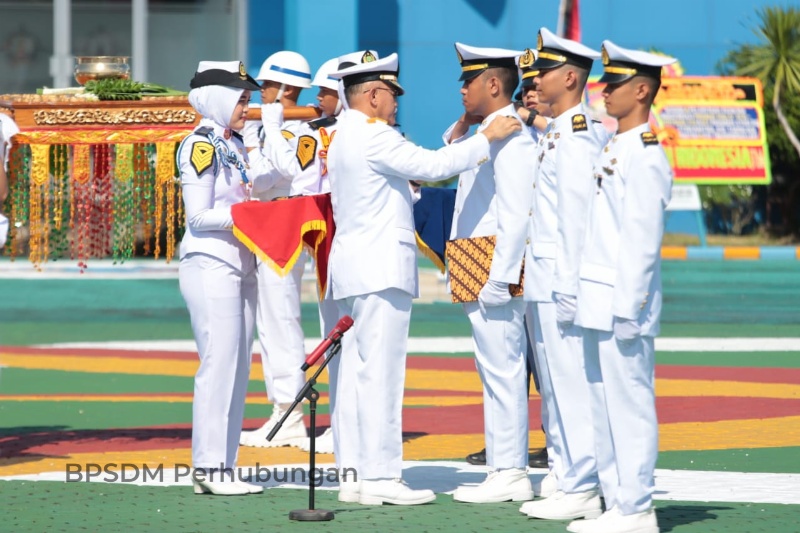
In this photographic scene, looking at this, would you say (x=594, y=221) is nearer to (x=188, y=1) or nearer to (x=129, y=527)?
(x=129, y=527)

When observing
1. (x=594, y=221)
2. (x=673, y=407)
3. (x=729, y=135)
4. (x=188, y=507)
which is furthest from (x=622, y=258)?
(x=729, y=135)

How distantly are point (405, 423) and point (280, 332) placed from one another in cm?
109

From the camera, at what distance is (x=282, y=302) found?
9.30 m

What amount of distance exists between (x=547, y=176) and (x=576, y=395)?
3.24ft

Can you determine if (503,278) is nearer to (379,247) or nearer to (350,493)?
(379,247)

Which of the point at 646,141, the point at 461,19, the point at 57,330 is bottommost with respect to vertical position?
the point at 57,330

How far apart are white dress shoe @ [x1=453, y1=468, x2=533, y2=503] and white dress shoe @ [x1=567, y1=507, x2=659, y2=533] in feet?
2.96

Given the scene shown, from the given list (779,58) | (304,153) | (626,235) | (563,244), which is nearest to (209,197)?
(304,153)

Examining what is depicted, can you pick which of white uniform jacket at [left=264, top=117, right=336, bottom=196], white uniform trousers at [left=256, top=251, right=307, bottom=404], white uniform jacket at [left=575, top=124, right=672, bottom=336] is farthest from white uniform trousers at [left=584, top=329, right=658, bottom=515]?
white uniform trousers at [left=256, top=251, right=307, bottom=404]

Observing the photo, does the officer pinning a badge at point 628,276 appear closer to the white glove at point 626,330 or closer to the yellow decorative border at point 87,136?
the white glove at point 626,330

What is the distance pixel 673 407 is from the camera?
33.8ft

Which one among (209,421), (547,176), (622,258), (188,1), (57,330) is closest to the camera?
(622,258)

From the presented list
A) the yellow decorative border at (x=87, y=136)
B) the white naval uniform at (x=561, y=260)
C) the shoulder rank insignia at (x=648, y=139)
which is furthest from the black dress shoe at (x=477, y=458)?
the shoulder rank insignia at (x=648, y=139)

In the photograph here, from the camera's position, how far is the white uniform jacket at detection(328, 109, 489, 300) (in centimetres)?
703
